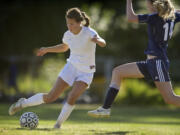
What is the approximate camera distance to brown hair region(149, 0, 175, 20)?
698 cm

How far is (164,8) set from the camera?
6.97 m

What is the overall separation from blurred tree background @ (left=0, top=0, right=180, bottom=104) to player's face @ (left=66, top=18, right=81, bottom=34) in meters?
11.2

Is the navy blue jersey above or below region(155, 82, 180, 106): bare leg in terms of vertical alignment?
above

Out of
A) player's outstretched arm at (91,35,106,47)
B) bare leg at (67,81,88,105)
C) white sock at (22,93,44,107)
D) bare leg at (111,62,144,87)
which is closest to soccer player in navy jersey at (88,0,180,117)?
bare leg at (111,62,144,87)

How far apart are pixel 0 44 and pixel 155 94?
11.9 metres

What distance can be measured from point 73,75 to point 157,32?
5.21 feet

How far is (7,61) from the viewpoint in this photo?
82.3 ft

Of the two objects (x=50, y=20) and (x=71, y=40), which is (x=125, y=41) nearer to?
(x=50, y=20)

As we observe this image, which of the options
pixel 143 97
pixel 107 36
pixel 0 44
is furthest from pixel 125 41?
pixel 0 44

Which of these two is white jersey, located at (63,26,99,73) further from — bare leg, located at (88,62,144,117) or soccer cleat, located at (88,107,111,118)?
soccer cleat, located at (88,107,111,118)

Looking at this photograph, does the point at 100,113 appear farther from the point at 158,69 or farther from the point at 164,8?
the point at 164,8

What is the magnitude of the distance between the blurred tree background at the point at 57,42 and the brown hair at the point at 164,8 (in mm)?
11798

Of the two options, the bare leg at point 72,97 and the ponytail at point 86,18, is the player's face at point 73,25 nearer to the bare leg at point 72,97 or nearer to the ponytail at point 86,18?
the ponytail at point 86,18

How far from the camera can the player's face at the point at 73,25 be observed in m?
7.56
